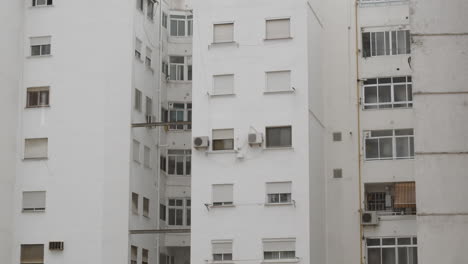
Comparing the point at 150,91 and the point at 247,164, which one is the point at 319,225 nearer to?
the point at 247,164

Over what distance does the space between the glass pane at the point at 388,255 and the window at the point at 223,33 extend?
12883mm

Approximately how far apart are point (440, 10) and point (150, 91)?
69.6 feet

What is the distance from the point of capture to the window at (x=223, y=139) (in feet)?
169

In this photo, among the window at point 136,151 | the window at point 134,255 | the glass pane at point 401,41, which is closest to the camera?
the window at point 134,255

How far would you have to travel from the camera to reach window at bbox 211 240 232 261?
5038cm

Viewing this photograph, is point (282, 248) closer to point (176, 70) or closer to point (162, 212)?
point (162, 212)

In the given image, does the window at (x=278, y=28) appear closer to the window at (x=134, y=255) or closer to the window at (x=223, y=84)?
the window at (x=223, y=84)

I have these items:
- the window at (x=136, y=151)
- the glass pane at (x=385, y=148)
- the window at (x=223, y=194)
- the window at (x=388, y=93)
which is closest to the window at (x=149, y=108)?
the window at (x=136, y=151)

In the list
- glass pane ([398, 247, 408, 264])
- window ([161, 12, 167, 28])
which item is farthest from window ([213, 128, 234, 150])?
window ([161, 12, 167, 28])

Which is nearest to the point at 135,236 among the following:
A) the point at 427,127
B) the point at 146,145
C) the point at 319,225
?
the point at 146,145

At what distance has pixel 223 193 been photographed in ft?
168

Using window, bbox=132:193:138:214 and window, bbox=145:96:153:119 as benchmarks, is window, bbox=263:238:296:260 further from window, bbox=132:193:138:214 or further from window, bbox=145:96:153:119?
window, bbox=145:96:153:119

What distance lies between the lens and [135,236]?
5359 cm

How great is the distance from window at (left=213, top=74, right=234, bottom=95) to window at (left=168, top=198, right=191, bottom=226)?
8.18m
